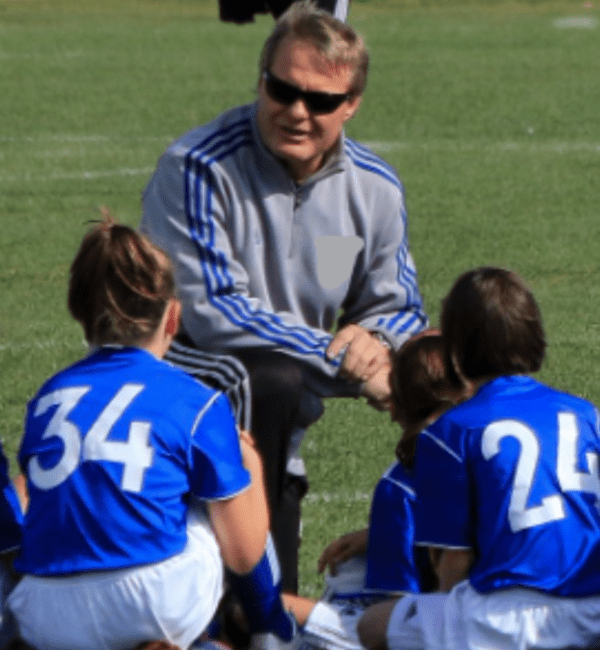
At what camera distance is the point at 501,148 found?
1359 cm

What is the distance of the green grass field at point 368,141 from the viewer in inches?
314

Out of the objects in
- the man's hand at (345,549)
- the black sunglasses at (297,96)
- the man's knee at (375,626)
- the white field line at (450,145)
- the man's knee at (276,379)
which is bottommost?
the white field line at (450,145)

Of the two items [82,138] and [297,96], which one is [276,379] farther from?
[82,138]

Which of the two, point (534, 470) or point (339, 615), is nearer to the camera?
point (534, 470)

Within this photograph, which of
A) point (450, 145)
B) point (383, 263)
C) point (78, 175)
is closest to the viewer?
point (383, 263)

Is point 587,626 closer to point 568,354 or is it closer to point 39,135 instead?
point 568,354

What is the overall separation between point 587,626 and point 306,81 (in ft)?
5.87

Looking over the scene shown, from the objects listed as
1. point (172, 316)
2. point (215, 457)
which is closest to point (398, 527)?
point (215, 457)

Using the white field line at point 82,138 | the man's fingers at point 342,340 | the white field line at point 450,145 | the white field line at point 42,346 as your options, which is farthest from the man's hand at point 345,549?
the white field line at point 82,138

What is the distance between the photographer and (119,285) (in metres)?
4.41

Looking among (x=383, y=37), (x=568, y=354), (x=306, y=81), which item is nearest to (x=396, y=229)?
(x=306, y=81)

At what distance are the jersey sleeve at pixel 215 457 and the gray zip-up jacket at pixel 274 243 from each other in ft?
2.88

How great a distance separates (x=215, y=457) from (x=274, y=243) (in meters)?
1.23

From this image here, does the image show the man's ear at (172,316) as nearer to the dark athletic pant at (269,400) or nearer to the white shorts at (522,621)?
the dark athletic pant at (269,400)
